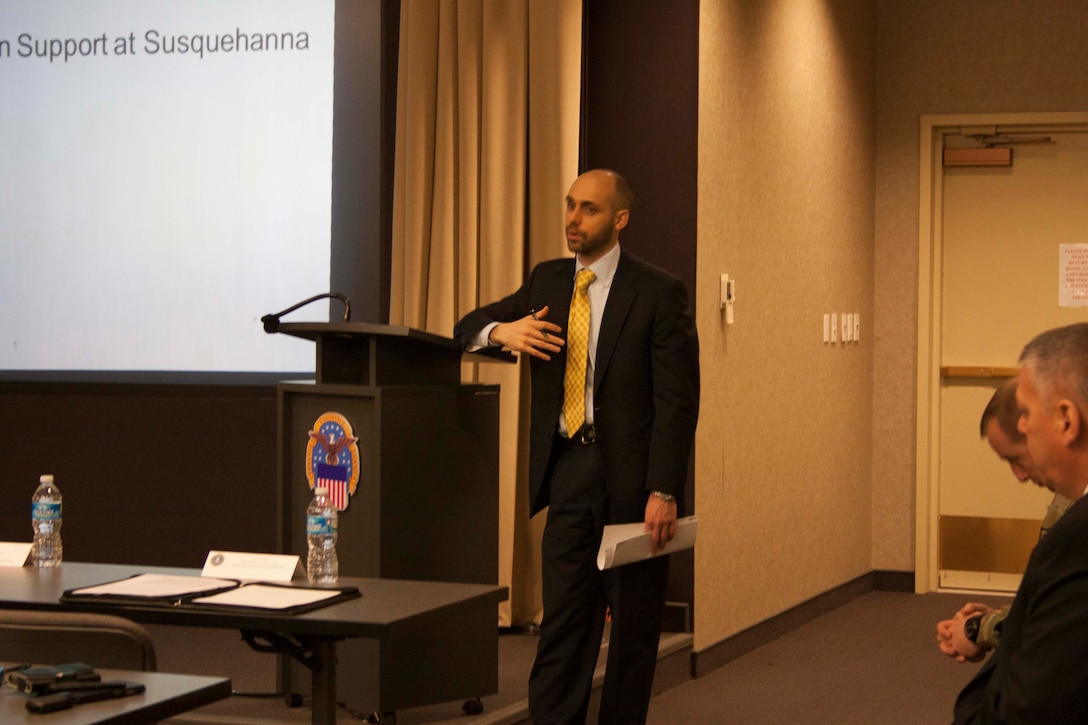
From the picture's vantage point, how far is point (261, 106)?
542cm

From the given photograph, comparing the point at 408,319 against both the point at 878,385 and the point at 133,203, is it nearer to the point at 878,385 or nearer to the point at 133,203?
the point at 133,203

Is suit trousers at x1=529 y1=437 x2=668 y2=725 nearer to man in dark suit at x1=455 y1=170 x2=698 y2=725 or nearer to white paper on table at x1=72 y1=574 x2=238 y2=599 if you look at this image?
man in dark suit at x1=455 y1=170 x2=698 y2=725

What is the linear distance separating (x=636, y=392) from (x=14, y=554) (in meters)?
1.64

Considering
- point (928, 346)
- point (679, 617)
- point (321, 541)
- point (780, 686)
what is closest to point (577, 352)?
point (321, 541)

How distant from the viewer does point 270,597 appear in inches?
96.7

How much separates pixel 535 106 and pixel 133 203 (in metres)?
1.66

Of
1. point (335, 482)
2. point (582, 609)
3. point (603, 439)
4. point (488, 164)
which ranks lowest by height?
point (582, 609)

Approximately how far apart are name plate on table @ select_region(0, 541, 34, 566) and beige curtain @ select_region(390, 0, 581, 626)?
2.30m

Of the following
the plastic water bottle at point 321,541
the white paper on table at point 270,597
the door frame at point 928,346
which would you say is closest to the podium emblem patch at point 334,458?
the plastic water bottle at point 321,541

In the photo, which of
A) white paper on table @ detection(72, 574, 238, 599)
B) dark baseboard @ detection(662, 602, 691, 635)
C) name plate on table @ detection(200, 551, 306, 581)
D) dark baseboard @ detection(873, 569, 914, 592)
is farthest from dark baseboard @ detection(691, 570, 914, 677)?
white paper on table @ detection(72, 574, 238, 599)

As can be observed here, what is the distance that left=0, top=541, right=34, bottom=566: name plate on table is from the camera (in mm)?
2930

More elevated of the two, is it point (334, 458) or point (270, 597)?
point (334, 458)

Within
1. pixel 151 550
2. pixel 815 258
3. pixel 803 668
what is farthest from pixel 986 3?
pixel 151 550

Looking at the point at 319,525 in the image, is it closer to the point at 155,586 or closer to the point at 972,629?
the point at 155,586
